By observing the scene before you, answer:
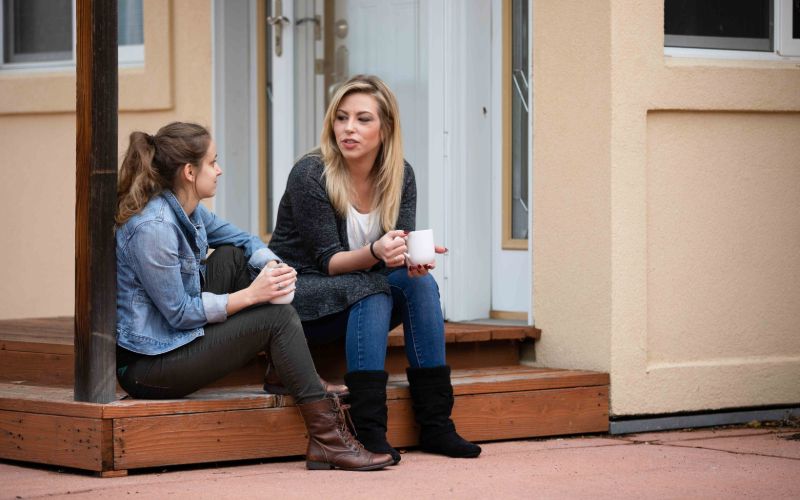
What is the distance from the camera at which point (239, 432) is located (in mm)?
4285

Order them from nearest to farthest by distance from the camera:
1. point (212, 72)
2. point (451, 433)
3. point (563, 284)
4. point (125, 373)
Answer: point (125, 373), point (451, 433), point (563, 284), point (212, 72)

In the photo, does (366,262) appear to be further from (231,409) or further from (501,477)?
(501,477)

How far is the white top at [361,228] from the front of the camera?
4609 mm

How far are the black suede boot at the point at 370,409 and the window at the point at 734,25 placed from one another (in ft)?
6.69

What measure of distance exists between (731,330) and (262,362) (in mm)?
2019

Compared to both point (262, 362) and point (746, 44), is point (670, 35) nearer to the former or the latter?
point (746, 44)

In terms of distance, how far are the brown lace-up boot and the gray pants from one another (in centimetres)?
4

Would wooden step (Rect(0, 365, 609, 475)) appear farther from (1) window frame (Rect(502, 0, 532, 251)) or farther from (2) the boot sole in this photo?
(1) window frame (Rect(502, 0, 532, 251))

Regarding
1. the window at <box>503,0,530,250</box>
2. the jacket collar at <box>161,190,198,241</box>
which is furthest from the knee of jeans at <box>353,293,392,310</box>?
the window at <box>503,0,530,250</box>

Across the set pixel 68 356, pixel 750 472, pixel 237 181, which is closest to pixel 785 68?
pixel 750 472

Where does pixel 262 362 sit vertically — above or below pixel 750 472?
above

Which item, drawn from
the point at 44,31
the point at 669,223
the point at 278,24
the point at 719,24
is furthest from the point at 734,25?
the point at 44,31

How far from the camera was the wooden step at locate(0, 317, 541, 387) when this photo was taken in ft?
15.6

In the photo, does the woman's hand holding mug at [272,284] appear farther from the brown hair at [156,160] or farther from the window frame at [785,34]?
the window frame at [785,34]
